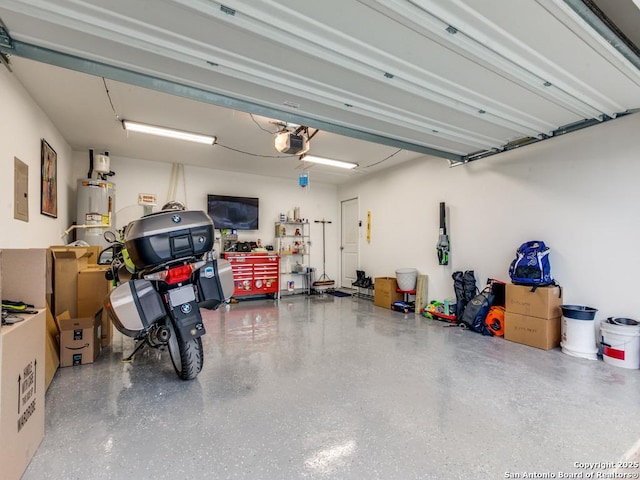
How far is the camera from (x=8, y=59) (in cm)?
245

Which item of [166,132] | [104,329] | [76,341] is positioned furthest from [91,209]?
[76,341]

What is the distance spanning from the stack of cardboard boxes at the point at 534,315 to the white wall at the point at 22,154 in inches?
198

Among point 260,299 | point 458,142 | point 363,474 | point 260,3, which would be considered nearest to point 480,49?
point 260,3

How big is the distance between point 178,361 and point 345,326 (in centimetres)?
226

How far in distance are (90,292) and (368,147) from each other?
4.07 m

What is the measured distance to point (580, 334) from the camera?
3023 mm

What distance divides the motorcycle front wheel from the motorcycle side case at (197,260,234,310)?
30 cm

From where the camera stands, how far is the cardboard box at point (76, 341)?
2.66m

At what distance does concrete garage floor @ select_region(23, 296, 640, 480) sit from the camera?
58.9 inches

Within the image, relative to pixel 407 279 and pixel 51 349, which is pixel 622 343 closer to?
pixel 407 279

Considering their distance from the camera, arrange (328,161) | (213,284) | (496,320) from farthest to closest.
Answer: (328,161) → (496,320) → (213,284)

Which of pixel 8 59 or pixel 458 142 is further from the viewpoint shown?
pixel 458 142

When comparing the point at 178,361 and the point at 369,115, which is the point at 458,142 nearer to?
the point at 369,115

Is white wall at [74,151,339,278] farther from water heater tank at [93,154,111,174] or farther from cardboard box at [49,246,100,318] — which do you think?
cardboard box at [49,246,100,318]
